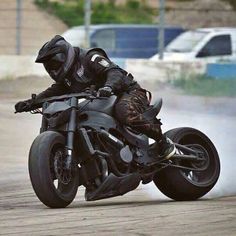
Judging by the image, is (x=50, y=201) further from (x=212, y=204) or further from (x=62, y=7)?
(x=62, y=7)

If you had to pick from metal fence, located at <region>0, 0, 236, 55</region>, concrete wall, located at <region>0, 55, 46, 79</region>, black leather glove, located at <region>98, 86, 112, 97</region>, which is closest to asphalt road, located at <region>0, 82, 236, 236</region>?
black leather glove, located at <region>98, 86, 112, 97</region>

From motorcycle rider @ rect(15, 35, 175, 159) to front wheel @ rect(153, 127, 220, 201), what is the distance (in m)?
0.47

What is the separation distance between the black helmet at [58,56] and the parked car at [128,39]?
1797 centimetres

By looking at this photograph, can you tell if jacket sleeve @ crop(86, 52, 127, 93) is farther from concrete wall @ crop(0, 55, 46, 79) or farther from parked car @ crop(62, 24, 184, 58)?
parked car @ crop(62, 24, 184, 58)

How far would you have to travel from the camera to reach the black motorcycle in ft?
31.4

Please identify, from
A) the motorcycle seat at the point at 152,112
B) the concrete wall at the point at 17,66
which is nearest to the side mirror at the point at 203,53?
the concrete wall at the point at 17,66

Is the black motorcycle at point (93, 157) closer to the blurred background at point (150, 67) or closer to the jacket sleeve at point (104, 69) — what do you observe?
the jacket sleeve at point (104, 69)

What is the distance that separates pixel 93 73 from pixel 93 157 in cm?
84

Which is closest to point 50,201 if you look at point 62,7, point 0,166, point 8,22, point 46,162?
point 46,162

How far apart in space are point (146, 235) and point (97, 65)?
2.50m

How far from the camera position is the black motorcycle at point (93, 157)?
9.58 m

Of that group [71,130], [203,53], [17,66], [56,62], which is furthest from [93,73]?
[203,53]

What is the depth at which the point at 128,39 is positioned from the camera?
102ft

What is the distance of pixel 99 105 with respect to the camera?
10.1 metres
